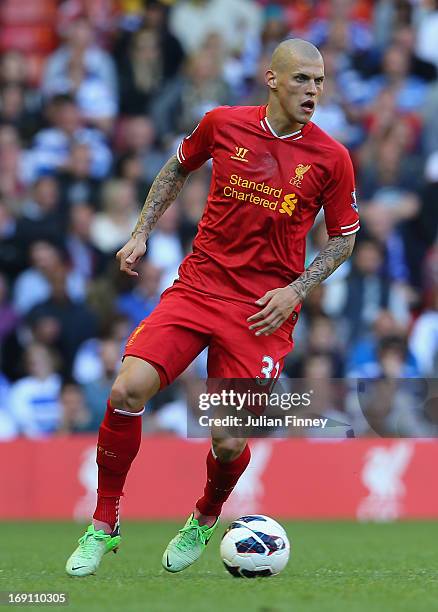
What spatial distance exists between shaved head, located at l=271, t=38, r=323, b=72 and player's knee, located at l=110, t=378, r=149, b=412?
176 cm

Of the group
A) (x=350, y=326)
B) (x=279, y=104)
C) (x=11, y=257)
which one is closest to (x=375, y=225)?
(x=350, y=326)

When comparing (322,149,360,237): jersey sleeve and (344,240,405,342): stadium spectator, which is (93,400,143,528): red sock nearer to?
(322,149,360,237): jersey sleeve

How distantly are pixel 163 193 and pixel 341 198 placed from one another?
3.21ft

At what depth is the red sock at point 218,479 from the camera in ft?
23.1

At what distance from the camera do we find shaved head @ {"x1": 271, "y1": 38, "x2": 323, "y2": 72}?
269 inches

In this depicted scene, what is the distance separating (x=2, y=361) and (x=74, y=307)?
0.89 m

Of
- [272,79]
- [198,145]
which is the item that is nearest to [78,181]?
[198,145]

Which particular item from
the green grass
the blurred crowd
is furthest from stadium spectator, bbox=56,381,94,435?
the green grass

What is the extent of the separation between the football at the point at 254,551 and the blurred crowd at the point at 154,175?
478 centimetres

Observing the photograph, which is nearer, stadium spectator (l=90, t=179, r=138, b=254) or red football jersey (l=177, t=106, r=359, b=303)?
red football jersey (l=177, t=106, r=359, b=303)

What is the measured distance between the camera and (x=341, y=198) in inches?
274

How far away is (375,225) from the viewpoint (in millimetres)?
13812

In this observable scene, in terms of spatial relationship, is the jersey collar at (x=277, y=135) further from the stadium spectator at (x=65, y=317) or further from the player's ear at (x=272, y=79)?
the stadium spectator at (x=65, y=317)

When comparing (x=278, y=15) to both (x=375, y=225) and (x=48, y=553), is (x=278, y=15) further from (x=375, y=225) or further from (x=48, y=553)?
(x=48, y=553)
